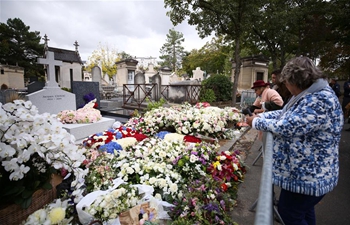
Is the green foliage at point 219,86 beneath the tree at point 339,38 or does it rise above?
beneath

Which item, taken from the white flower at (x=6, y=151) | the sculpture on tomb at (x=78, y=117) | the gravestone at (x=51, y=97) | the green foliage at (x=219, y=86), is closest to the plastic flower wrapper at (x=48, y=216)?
the white flower at (x=6, y=151)

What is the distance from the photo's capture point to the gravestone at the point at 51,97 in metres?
5.82

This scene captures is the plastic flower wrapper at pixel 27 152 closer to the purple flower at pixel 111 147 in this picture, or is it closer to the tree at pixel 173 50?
the purple flower at pixel 111 147

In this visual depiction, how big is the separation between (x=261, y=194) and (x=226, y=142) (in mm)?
3928

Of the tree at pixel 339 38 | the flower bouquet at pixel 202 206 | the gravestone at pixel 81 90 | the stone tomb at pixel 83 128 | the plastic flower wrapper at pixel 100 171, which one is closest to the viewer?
the flower bouquet at pixel 202 206

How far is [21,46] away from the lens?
119 feet

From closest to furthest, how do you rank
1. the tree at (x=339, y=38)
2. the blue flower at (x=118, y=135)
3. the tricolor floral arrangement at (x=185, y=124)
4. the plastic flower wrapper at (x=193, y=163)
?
the plastic flower wrapper at (x=193, y=163)
the blue flower at (x=118, y=135)
the tricolor floral arrangement at (x=185, y=124)
the tree at (x=339, y=38)

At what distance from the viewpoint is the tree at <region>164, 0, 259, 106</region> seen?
905 centimetres

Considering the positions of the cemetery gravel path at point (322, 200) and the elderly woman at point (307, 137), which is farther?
the cemetery gravel path at point (322, 200)

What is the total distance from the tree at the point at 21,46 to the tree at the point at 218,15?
1434 inches

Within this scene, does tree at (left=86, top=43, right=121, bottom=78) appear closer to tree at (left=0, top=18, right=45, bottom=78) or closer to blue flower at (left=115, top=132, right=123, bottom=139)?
tree at (left=0, top=18, right=45, bottom=78)

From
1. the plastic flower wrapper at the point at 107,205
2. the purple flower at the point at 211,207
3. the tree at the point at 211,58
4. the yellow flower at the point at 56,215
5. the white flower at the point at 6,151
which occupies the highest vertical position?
the tree at the point at 211,58

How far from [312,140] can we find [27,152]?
2.07 meters

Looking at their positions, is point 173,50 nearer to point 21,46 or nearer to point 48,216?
point 21,46
